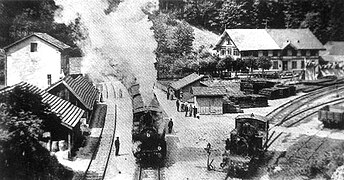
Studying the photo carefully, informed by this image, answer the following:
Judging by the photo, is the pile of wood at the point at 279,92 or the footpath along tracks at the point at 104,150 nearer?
the footpath along tracks at the point at 104,150

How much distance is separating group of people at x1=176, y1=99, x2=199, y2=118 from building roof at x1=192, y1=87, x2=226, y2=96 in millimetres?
871

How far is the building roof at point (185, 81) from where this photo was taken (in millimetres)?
22781

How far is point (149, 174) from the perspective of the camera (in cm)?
1288

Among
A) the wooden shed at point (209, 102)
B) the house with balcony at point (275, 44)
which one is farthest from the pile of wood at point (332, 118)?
the wooden shed at point (209, 102)

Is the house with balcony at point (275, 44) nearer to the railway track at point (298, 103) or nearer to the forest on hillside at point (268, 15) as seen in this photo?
the forest on hillside at point (268, 15)

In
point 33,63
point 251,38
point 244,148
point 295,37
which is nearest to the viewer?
point 244,148

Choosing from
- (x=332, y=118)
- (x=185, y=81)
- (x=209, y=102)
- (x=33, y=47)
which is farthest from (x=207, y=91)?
(x=33, y=47)

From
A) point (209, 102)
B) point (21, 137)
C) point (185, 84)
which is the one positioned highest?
point (185, 84)

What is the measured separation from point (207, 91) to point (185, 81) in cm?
253

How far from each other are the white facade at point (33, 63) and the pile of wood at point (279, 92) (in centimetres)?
1313

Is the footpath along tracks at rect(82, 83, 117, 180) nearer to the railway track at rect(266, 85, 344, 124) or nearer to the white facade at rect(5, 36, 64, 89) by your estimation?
the white facade at rect(5, 36, 64, 89)

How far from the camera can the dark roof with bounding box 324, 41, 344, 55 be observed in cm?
1936

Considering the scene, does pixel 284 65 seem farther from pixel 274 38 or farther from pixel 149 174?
pixel 149 174

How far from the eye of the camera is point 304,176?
12773 millimetres
